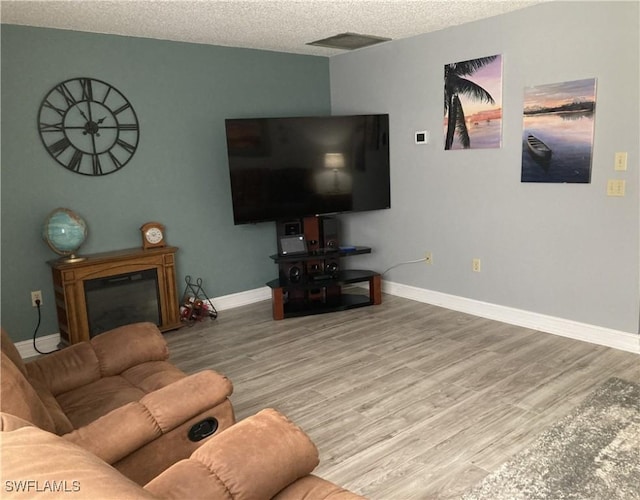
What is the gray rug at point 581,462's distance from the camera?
2.12 metres

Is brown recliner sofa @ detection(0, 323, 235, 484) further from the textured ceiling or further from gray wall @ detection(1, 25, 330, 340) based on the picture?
the textured ceiling

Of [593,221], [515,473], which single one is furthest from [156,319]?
[593,221]

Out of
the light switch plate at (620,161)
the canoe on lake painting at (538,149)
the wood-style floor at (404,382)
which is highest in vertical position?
the canoe on lake painting at (538,149)

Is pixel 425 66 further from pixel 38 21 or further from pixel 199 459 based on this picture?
pixel 199 459

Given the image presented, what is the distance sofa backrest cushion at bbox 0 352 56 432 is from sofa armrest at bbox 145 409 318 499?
43cm

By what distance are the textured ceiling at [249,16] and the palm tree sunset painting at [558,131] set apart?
2.20 ft

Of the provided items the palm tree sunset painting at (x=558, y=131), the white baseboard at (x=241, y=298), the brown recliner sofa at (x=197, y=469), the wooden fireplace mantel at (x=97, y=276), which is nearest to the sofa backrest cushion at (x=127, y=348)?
the brown recliner sofa at (x=197, y=469)

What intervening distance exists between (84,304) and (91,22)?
206cm

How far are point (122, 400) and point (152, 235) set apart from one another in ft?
7.79

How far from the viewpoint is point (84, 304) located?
388 cm

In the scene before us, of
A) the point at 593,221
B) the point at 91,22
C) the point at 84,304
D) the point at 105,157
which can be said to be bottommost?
the point at 84,304

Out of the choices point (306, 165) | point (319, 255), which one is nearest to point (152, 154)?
point (306, 165)

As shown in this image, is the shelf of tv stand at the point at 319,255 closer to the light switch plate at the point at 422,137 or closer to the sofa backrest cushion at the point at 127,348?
the light switch plate at the point at 422,137

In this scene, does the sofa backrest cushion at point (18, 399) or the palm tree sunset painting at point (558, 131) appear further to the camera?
the palm tree sunset painting at point (558, 131)
